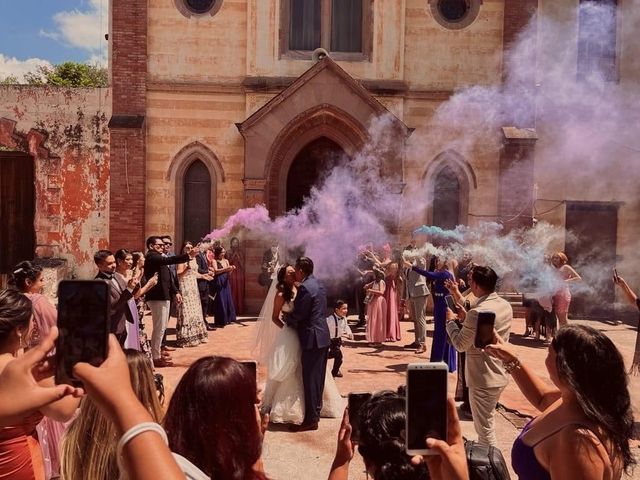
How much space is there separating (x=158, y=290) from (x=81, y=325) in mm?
7596

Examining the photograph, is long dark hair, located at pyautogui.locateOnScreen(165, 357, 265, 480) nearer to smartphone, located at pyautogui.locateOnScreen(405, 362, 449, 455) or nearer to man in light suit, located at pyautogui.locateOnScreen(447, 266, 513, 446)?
smartphone, located at pyautogui.locateOnScreen(405, 362, 449, 455)

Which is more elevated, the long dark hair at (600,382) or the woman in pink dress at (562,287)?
the long dark hair at (600,382)

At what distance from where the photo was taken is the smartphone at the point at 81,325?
151cm

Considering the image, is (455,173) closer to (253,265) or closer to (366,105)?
(366,105)

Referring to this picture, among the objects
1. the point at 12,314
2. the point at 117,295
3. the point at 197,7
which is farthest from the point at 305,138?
the point at 12,314

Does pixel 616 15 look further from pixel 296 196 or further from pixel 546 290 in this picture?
pixel 296 196

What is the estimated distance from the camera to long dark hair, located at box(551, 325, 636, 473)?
2418mm

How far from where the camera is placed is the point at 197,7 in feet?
50.4

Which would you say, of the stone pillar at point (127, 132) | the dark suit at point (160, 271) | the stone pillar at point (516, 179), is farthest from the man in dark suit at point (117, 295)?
the stone pillar at point (516, 179)

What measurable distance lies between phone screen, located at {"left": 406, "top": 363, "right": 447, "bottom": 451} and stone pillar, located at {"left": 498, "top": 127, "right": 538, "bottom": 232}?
14.0 m

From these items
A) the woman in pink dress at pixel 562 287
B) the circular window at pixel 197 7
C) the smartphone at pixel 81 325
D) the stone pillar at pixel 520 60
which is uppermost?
the circular window at pixel 197 7

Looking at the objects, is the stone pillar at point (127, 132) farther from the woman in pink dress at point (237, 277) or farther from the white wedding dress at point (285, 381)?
the white wedding dress at point (285, 381)

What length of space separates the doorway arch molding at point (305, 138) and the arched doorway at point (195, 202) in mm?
1628

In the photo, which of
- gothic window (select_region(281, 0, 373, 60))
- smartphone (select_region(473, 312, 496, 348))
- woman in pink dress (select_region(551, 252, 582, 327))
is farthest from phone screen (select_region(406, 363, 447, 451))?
gothic window (select_region(281, 0, 373, 60))
